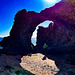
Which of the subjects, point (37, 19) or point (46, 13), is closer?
point (46, 13)

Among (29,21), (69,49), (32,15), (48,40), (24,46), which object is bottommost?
(69,49)

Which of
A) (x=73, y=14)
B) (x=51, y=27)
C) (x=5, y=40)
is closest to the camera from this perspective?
(x=73, y=14)

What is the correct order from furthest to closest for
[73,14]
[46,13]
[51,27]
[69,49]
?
[51,27] → [46,13] → [69,49] → [73,14]

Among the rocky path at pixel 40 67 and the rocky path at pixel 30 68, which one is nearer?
the rocky path at pixel 30 68

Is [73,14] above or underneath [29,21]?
underneath

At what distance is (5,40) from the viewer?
65.1 m

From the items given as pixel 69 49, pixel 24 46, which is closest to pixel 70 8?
pixel 69 49

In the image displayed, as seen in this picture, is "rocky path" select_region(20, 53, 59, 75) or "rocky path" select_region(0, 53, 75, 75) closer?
"rocky path" select_region(0, 53, 75, 75)

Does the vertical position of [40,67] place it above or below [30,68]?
below

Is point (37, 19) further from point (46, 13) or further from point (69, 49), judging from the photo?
point (69, 49)

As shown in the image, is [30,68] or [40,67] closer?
[30,68]

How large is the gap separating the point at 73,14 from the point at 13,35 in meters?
28.5

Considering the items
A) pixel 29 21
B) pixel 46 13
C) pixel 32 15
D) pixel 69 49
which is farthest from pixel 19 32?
pixel 69 49

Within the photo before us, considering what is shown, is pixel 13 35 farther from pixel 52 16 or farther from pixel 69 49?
pixel 69 49
